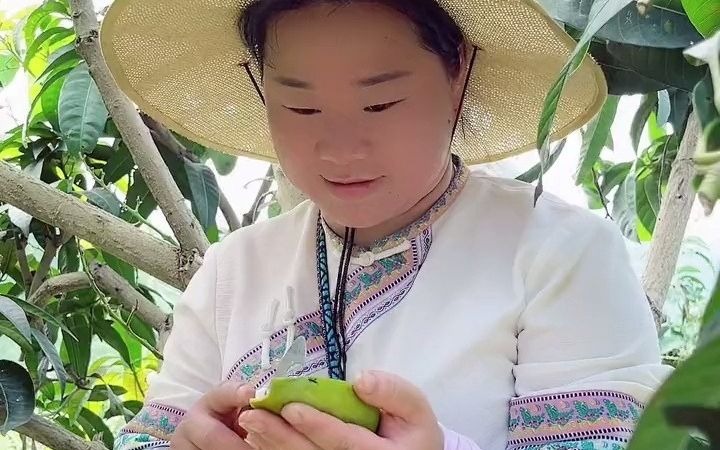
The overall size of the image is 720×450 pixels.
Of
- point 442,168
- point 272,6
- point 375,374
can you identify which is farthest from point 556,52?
point 375,374

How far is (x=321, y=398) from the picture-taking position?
0.60m

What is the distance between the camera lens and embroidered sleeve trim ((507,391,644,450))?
709 mm

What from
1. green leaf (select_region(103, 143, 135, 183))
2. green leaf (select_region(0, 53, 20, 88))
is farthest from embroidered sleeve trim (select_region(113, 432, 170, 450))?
green leaf (select_region(0, 53, 20, 88))

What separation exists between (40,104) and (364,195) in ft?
2.72

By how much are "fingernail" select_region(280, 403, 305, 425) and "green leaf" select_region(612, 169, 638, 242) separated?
0.77 m

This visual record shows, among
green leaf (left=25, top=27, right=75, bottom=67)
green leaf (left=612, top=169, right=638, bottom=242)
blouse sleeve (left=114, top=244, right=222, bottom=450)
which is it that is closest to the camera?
blouse sleeve (left=114, top=244, right=222, bottom=450)

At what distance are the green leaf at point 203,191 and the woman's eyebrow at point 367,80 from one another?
584 mm

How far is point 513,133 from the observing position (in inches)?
39.1

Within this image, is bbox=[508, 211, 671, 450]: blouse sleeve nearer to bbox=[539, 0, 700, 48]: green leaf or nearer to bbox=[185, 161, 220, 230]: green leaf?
bbox=[539, 0, 700, 48]: green leaf

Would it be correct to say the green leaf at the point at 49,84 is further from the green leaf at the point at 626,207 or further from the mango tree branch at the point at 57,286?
the green leaf at the point at 626,207

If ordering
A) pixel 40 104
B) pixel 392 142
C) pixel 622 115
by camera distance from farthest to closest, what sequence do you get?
pixel 40 104 → pixel 622 115 → pixel 392 142

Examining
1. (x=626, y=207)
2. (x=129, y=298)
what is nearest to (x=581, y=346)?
(x=626, y=207)

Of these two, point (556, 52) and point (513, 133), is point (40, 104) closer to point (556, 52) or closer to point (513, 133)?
point (513, 133)

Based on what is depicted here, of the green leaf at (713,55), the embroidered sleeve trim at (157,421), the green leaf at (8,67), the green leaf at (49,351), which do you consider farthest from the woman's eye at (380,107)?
the green leaf at (8,67)
